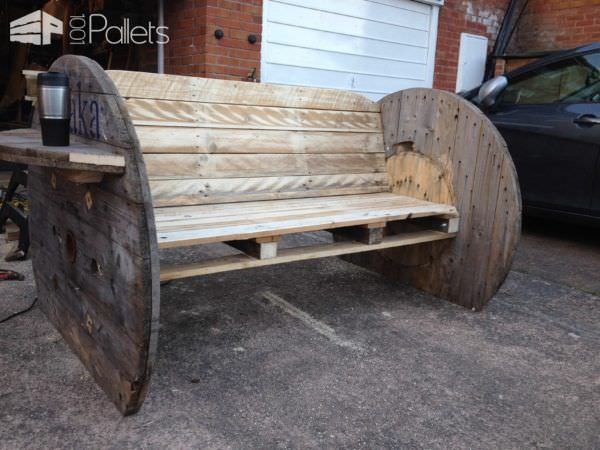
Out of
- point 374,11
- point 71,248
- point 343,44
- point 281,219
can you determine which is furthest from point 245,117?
point 374,11

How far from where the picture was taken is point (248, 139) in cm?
306

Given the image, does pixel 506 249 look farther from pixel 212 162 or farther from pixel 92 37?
pixel 92 37

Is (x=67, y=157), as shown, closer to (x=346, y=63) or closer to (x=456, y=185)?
(x=456, y=185)

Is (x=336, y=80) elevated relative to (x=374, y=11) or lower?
lower

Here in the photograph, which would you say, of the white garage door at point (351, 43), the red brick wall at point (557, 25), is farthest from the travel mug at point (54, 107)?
the red brick wall at point (557, 25)

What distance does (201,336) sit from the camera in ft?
9.07

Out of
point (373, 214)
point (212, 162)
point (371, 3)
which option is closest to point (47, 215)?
point (212, 162)

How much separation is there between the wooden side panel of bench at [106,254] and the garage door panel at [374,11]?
3914 mm

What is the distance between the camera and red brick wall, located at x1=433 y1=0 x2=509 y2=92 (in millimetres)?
7148

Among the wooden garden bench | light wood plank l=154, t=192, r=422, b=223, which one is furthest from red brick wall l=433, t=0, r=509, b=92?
light wood plank l=154, t=192, r=422, b=223

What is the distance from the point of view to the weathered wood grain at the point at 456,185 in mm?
3098

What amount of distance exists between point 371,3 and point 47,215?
491 cm

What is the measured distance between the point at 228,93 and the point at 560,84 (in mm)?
3175

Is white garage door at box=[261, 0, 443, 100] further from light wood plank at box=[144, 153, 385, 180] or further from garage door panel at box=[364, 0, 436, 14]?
light wood plank at box=[144, 153, 385, 180]
